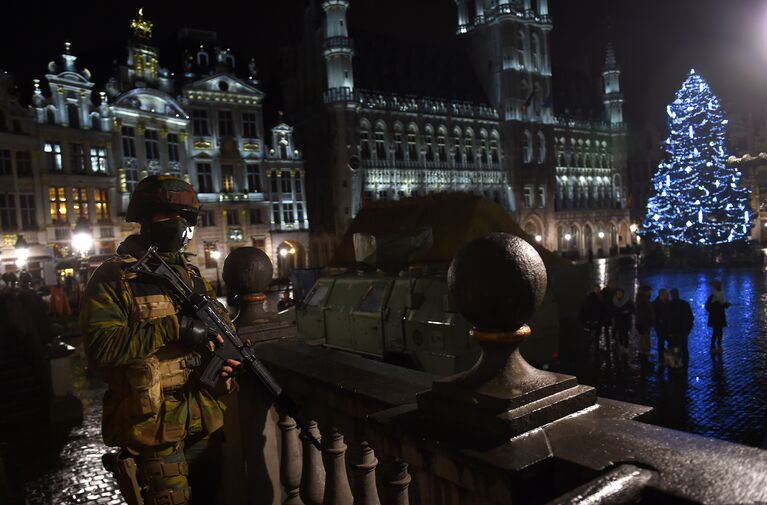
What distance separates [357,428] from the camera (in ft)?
9.59

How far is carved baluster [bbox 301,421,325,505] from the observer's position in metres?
3.40

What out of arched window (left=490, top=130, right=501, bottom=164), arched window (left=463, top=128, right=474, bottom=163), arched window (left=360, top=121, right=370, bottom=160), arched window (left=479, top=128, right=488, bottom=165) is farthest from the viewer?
arched window (left=490, top=130, right=501, bottom=164)

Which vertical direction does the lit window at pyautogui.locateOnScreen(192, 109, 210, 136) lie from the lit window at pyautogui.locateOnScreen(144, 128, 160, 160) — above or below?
above

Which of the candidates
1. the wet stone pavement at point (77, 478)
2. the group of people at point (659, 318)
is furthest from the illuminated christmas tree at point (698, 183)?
the wet stone pavement at point (77, 478)

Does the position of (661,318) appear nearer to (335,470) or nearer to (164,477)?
(335,470)

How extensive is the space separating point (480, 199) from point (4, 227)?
78.9 ft

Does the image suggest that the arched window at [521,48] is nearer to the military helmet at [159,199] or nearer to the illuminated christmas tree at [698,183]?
the illuminated christmas tree at [698,183]

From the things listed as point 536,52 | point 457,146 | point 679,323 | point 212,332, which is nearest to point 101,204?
point 457,146

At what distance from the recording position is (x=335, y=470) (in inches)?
125

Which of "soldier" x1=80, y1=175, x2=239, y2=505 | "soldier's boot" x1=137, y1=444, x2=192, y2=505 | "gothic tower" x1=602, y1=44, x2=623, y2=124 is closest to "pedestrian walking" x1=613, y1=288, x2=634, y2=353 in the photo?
"soldier" x1=80, y1=175, x2=239, y2=505

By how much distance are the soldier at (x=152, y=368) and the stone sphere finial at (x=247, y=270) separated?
0.76 metres

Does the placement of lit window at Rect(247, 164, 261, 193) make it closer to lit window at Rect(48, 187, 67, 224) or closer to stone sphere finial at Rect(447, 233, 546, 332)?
lit window at Rect(48, 187, 67, 224)

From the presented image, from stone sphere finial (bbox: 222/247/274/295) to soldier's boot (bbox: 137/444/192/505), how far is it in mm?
1478

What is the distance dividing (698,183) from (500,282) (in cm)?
3861
